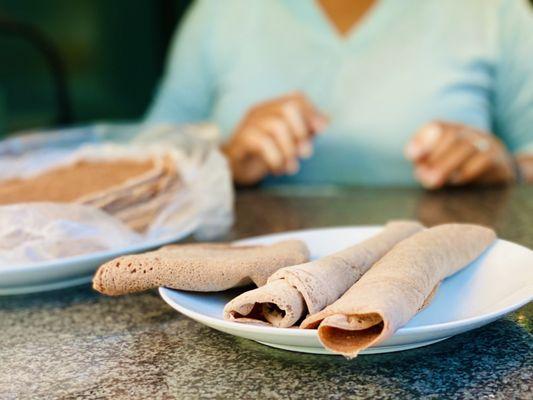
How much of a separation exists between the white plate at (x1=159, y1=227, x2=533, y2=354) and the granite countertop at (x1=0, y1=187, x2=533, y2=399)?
15 millimetres

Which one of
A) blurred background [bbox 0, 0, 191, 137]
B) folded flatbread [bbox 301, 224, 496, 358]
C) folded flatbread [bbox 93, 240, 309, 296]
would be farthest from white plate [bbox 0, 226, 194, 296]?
blurred background [bbox 0, 0, 191, 137]

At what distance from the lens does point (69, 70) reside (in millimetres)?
2811

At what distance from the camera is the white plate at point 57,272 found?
1.94 ft

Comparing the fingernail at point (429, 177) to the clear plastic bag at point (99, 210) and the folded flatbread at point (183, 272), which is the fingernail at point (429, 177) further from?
the folded flatbread at point (183, 272)

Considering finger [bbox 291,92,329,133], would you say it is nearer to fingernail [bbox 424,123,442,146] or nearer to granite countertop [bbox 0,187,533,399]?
fingernail [bbox 424,123,442,146]

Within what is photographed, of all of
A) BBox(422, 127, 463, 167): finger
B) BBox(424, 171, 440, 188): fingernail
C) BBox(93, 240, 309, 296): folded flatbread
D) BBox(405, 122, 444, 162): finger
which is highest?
BBox(93, 240, 309, 296): folded flatbread

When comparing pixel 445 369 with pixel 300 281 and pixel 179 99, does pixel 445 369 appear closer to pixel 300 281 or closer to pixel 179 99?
pixel 300 281

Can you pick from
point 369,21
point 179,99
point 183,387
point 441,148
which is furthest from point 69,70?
point 183,387

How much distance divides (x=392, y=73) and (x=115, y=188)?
0.77 meters

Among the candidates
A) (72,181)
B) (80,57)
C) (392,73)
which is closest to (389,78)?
(392,73)

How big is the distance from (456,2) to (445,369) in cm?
106

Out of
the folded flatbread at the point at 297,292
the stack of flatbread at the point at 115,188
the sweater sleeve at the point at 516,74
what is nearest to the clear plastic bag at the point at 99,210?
the stack of flatbread at the point at 115,188

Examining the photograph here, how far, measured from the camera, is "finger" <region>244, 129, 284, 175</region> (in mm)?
1120

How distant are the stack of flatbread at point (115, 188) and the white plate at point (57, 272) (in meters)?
0.07
